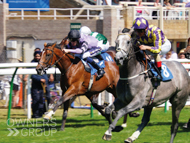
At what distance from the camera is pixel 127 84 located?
227 inches

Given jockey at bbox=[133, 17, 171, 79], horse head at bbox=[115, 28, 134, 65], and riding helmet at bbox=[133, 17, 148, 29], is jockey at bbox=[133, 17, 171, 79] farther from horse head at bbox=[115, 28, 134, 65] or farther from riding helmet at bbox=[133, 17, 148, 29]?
horse head at bbox=[115, 28, 134, 65]

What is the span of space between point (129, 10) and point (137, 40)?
1004cm

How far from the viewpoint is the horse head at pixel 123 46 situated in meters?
5.37

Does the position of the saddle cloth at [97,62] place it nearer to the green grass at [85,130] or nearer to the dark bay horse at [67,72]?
the dark bay horse at [67,72]

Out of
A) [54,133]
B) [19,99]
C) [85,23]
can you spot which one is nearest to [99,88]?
[54,133]

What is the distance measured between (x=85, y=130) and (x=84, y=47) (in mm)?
1599

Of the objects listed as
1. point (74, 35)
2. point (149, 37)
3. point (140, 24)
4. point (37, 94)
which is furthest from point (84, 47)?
point (37, 94)

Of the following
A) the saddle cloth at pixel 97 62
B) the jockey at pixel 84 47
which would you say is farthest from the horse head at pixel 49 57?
the saddle cloth at pixel 97 62

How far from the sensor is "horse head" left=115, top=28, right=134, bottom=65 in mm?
5369

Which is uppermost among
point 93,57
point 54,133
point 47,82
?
point 93,57

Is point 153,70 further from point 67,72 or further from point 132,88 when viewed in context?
point 67,72

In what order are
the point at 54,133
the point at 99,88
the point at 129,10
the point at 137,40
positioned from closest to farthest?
the point at 137,40, the point at 54,133, the point at 99,88, the point at 129,10

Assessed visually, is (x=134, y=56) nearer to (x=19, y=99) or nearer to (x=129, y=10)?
(x=19, y=99)

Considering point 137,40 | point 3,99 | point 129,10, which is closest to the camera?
point 137,40
